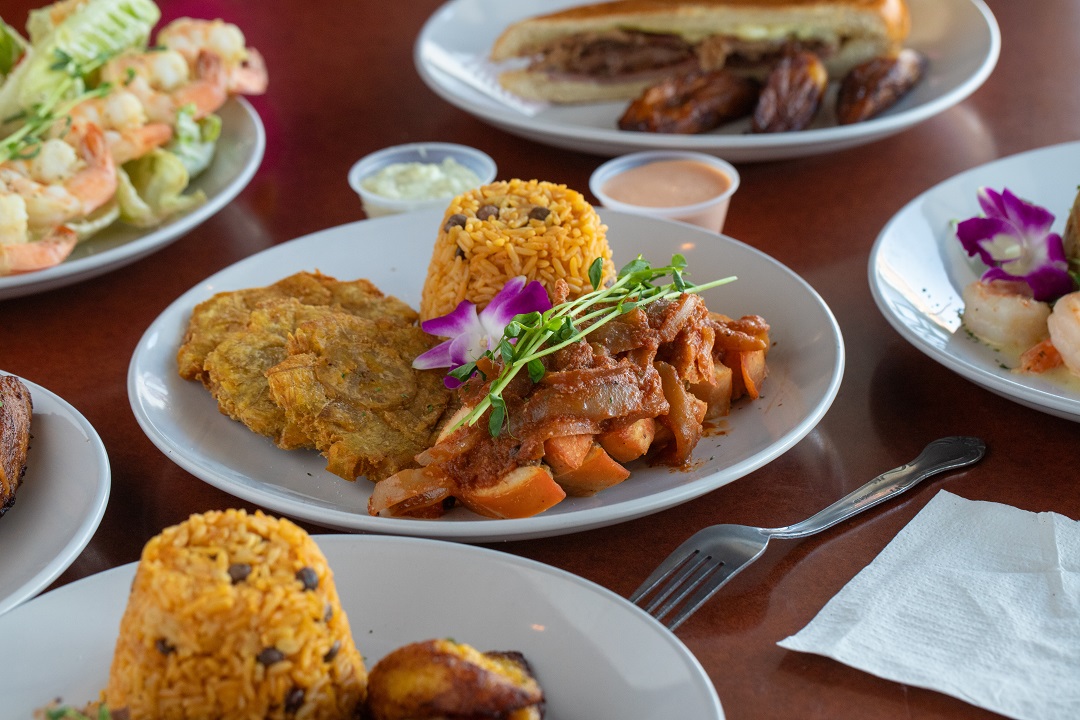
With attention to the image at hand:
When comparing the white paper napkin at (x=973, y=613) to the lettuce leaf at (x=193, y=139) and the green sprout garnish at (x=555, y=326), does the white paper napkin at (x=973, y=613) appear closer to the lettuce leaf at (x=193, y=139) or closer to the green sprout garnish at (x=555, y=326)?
the green sprout garnish at (x=555, y=326)

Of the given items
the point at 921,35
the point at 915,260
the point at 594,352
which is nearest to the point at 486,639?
the point at 594,352

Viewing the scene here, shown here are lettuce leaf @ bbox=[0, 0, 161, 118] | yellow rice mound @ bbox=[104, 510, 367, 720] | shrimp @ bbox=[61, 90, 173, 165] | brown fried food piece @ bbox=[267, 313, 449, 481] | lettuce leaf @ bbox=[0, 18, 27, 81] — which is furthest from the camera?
lettuce leaf @ bbox=[0, 18, 27, 81]

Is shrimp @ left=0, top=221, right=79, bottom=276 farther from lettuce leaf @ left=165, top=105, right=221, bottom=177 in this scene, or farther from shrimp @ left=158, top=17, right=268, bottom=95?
shrimp @ left=158, top=17, right=268, bottom=95

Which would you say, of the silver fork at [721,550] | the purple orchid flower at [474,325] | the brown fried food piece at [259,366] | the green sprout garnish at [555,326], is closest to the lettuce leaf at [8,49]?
the brown fried food piece at [259,366]

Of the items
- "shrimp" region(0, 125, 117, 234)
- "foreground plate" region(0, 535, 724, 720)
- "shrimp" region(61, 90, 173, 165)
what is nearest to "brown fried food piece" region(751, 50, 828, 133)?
"shrimp" region(61, 90, 173, 165)

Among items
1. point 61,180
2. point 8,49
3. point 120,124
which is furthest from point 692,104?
point 8,49

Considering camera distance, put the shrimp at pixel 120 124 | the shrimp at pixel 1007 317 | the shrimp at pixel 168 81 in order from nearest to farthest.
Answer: the shrimp at pixel 1007 317 → the shrimp at pixel 120 124 → the shrimp at pixel 168 81
